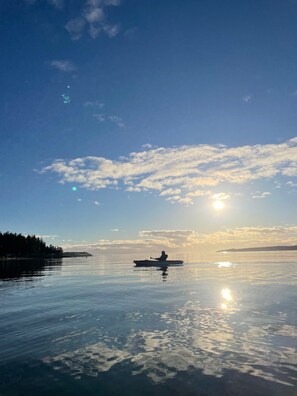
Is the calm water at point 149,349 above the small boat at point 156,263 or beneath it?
beneath

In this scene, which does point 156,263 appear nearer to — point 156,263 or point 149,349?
point 156,263

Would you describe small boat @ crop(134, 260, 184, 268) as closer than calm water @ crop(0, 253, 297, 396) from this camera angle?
No

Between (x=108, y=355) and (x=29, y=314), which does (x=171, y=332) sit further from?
(x=29, y=314)

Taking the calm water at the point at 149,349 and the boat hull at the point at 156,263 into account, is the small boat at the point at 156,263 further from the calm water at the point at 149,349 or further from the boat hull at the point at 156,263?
the calm water at the point at 149,349

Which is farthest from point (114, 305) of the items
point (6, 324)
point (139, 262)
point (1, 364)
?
point (139, 262)

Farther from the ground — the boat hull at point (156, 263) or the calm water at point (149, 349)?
the boat hull at point (156, 263)

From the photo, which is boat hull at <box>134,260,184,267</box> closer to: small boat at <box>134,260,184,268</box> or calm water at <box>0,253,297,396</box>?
small boat at <box>134,260,184,268</box>

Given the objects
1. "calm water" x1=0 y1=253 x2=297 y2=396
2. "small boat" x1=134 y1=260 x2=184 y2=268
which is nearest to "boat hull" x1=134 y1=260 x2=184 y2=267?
"small boat" x1=134 y1=260 x2=184 y2=268

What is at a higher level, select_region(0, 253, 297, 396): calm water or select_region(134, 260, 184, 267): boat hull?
select_region(134, 260, 184, 267): boat hull

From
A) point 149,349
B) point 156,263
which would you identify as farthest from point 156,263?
point 149,349

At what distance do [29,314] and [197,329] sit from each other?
12.1 m

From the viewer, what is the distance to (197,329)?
727 inches

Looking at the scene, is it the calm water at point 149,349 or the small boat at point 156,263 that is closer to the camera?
the calm water at point 149,349

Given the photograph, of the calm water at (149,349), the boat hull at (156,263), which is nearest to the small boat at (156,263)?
the boat hull at (156,263)
